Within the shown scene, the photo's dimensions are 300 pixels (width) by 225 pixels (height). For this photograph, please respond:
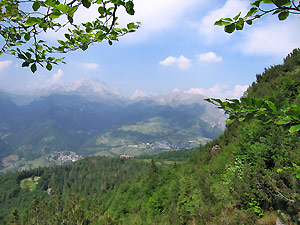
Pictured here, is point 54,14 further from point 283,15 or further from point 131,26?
point 283,15

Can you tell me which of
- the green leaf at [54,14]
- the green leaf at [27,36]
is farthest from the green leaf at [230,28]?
the green leaf at [27,36]

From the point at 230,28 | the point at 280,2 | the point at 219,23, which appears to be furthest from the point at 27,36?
the point at 280,2

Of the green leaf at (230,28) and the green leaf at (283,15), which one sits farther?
the green leaf at (230,28)

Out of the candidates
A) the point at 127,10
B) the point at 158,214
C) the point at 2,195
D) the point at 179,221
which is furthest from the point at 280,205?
the point at 2,195

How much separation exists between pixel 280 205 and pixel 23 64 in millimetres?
21402

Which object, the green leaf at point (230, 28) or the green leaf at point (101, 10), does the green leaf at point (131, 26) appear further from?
the green leaf at point (230, 28)

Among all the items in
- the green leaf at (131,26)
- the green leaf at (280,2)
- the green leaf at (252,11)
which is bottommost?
the green leaf at (280,2)

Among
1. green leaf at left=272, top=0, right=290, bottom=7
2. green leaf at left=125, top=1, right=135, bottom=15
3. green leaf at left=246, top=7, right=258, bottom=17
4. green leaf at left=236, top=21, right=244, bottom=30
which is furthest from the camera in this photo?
green leaf at left=125, top=1, right=135, bottom=15

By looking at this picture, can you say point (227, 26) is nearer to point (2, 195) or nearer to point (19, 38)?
point (19, 38)

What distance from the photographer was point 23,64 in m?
3.26

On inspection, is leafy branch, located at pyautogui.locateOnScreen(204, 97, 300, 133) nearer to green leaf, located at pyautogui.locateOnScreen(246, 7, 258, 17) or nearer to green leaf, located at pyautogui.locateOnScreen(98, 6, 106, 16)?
green leaf, located at pyautogui.locateOnScreen(246, 7, 258, 17)

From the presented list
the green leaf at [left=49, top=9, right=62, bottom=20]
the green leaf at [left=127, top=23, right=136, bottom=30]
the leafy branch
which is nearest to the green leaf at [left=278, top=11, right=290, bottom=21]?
the leafy branch

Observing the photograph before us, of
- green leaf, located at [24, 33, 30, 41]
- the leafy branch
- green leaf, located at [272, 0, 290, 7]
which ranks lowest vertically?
the leafy branch

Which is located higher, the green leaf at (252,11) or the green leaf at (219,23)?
the green leaf at (252,11)
